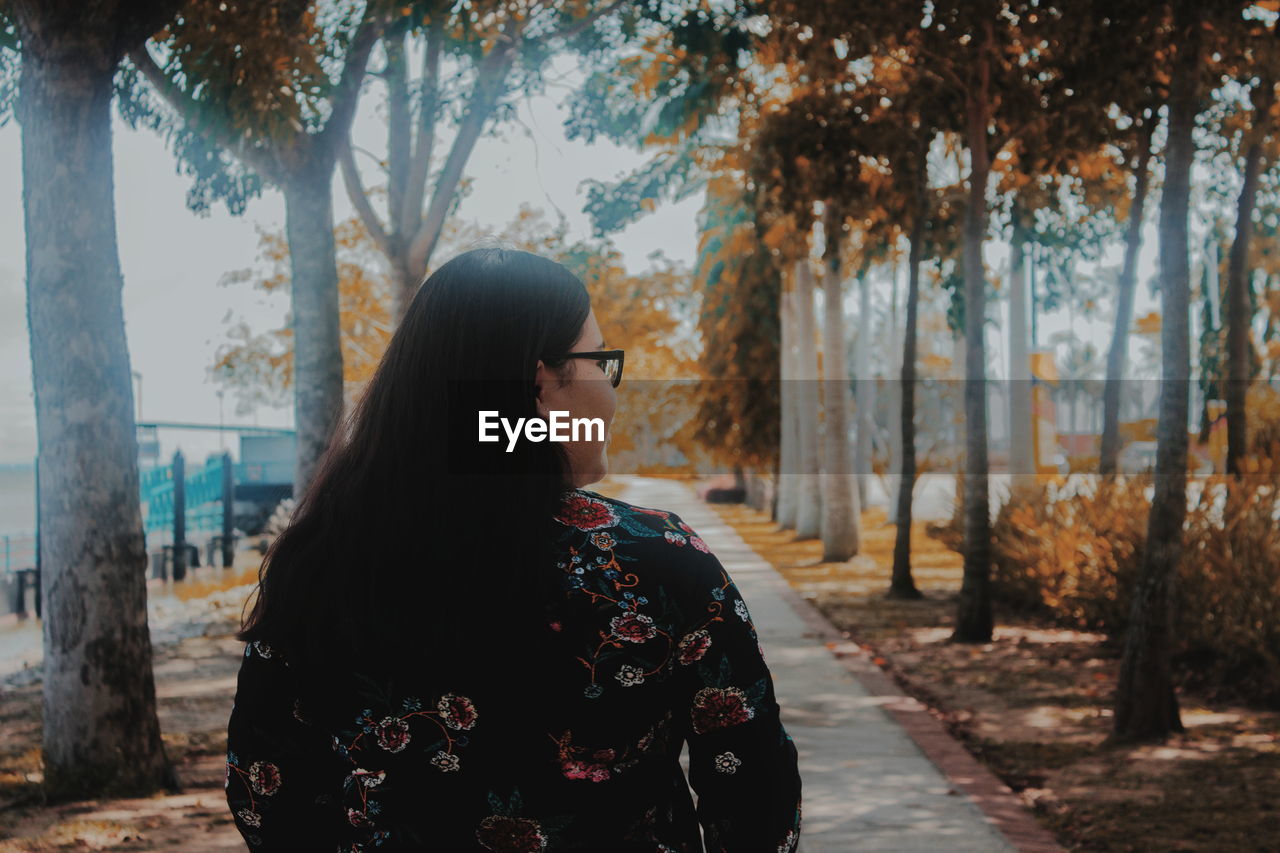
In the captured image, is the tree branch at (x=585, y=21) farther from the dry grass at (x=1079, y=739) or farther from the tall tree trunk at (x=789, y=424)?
the tall tree trunk at (x=789, y=424)

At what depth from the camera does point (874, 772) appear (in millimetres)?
6188

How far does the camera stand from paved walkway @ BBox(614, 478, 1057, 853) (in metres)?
5.08

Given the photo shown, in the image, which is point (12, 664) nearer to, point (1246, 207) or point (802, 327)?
point (1246, 207)

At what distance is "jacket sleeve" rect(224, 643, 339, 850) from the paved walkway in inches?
139

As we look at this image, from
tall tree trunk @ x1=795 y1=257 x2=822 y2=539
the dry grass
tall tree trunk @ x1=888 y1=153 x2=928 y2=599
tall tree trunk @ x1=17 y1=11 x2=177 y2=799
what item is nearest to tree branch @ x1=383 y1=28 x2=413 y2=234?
tall tree trunk @ x1=17 y1=11 x2=177 y2=799

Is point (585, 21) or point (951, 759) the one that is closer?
point (951, 759)

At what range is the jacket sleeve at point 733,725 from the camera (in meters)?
1.67

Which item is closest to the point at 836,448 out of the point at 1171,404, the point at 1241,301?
the point at 1241,301

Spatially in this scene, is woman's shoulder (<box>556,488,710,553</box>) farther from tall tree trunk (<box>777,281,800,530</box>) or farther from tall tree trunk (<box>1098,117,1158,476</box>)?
tall tree trunk (<box>777,281,800,530</box>)

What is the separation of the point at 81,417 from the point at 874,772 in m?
4.10

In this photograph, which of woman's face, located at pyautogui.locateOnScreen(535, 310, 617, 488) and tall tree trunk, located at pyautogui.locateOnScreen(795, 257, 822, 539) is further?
tall tree trunk, located at pyautogui.locateOnScreen(795, 257, 822, 539)

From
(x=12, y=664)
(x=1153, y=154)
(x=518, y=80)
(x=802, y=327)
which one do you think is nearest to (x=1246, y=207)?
(x=1153, y=154)

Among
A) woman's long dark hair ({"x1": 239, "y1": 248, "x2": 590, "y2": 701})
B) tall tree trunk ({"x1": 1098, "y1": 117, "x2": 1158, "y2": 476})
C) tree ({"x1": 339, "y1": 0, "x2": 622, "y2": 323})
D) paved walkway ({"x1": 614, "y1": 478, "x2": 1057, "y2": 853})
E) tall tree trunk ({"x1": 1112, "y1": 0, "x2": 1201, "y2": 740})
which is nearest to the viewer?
woman's long dark hair ({"x1": 239, "y1": 248, "x2": 590, "y2": 701})

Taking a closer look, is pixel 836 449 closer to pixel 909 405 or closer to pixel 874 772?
pixel 909 405
